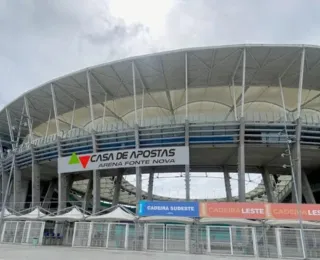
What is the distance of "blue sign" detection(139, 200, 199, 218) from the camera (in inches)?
835

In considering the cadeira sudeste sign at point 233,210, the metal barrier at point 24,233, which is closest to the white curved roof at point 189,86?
the cadeira sudeste sign at point 233,210

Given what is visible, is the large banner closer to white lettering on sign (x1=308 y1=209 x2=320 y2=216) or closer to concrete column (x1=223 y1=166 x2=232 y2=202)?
white lettering on sign (x1=308 y1=209 x2=320 y2=216)

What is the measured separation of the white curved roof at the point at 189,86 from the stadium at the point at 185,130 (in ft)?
0.44

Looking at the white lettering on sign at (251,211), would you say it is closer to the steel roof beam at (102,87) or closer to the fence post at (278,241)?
the fence post at (278,241)

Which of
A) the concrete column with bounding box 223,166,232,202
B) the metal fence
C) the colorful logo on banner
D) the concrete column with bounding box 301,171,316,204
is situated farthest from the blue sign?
the concrete column with bounding box 301,171,316,204

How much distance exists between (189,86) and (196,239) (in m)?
23.3

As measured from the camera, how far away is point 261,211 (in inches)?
800

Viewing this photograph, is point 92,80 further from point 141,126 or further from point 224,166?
point 224,166

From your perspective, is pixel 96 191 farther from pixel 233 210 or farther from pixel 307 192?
pixel 307 192

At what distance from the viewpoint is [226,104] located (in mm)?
42656

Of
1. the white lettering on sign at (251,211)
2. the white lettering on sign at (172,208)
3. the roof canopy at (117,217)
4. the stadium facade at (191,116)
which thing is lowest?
the roof canopy at (117,217)

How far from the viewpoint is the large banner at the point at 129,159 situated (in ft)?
95.3

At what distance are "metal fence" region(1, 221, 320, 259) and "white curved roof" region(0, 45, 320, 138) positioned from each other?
1601cm

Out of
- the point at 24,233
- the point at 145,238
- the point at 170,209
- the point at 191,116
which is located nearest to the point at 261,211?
the point at 170,209
